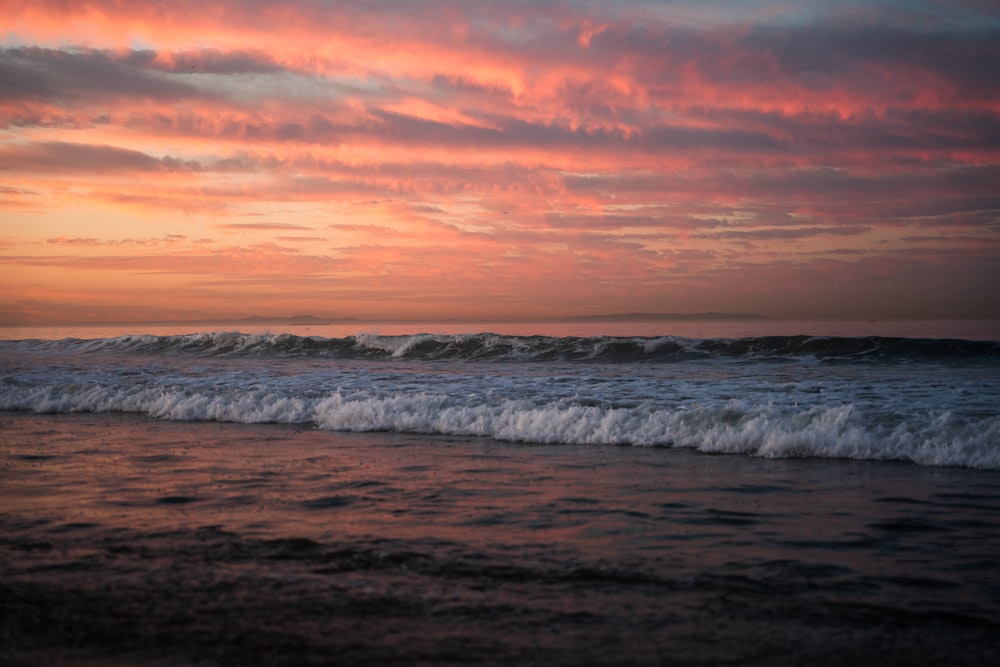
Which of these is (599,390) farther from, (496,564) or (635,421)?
(496,564)

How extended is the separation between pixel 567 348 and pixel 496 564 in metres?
28.1

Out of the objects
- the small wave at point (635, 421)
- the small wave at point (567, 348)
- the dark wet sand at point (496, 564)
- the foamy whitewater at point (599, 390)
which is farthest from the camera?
the small wave at point (567, 348)

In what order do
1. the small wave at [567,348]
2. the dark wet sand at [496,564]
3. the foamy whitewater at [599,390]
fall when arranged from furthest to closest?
the small wave at [567,348]
the foamy whitewater at [599,390]
the dark wet sand at [496,564]

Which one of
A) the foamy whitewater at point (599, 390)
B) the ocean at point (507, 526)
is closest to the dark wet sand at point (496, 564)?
the ocean at point (507, 526)

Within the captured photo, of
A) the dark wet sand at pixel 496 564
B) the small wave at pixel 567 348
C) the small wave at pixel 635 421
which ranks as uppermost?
the small wave at pixel 567 348

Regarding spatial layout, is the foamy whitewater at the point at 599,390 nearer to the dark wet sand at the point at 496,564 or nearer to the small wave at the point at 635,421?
the small wave at the point at 635,421

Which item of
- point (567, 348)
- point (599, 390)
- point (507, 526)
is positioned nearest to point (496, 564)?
point (507, 526)

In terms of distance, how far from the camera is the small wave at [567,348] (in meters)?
29.5

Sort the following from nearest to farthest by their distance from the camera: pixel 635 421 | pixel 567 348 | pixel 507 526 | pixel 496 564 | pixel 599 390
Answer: pixel 496 564, pixel 507 526, pixel 635 421, pixel 599 390, pixel 567 348

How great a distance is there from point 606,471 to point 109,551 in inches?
257

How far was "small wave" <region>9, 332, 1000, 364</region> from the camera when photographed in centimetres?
2948

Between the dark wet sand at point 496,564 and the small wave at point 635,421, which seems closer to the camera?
the dark wet sand at point 496,564

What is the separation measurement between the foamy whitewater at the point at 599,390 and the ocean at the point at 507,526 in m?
0.10

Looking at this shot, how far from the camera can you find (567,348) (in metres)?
34.3
